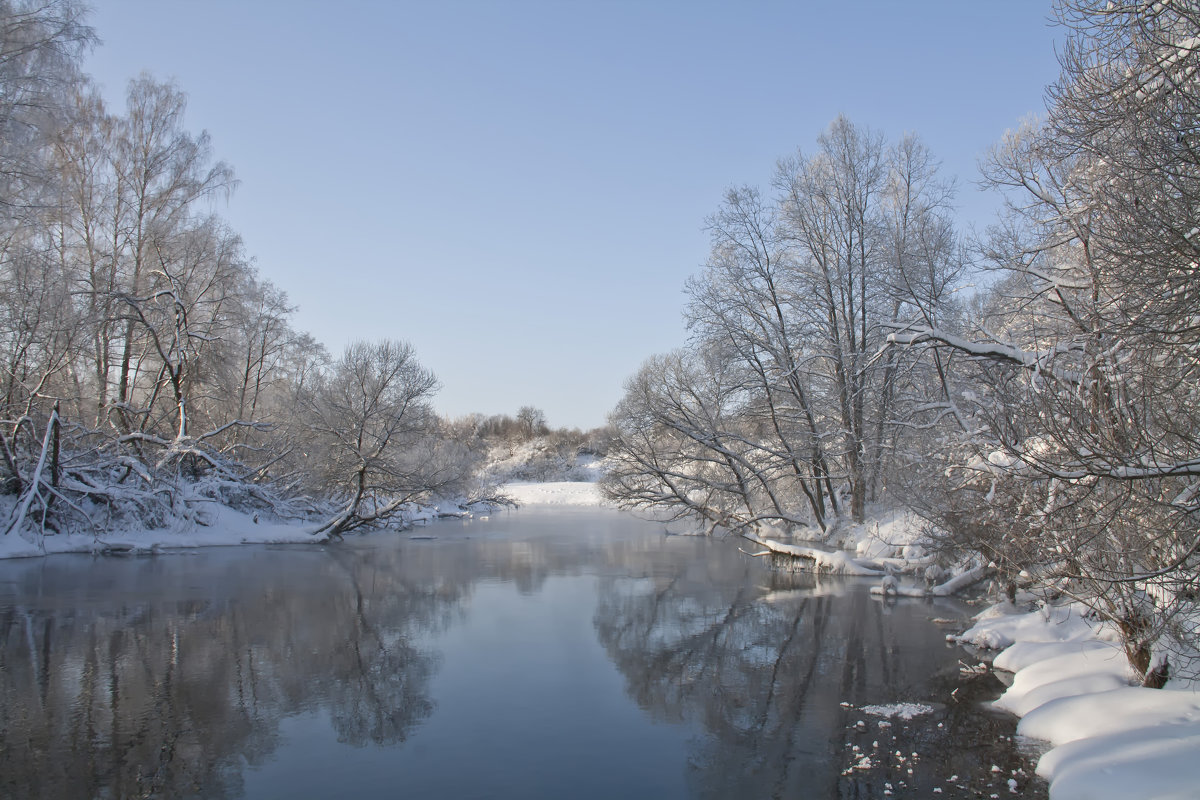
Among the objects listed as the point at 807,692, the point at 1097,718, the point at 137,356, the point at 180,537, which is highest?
the point at 137,356

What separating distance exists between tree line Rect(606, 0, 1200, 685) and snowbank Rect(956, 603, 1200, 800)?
19.2 inches

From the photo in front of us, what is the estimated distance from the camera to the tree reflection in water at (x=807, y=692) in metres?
5.74

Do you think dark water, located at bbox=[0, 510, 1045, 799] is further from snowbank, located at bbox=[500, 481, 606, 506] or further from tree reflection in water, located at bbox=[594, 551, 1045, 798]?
snowbank, located at bbox=[500, 481, 606, 506]

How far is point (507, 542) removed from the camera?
22438 millimetres

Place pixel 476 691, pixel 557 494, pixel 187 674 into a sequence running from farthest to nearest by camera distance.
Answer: pixel 557 494 → pixel 187 674 → pixel 476 691

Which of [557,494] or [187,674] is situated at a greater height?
[557,494]

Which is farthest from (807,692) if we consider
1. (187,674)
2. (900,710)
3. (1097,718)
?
(187,674)

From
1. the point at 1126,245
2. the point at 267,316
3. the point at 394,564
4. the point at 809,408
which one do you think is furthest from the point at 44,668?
the point at 267,316

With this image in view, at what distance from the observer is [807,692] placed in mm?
7918

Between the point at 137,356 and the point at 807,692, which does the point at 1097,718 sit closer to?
the point at 807,692

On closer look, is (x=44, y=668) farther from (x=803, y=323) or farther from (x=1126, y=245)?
(x=803, y=323)

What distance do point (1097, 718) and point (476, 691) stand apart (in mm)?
5744

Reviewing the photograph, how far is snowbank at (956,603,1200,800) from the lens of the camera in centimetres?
489

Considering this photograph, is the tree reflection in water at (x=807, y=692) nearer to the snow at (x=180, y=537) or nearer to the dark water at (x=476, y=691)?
the dark water at (x=476, y=691)
